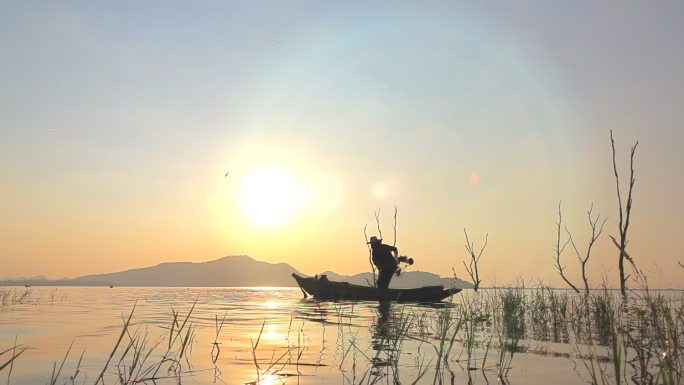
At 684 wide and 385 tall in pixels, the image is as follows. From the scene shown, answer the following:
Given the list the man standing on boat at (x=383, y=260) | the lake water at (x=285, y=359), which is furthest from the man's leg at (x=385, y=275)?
the lake water at (x=285, y=359)

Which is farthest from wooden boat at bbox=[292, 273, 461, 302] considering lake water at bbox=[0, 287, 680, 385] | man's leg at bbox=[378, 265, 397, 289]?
lake water at bbox=[0, 287, 680, 385]

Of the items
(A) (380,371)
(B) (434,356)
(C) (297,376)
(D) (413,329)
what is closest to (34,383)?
(C) (297,376)

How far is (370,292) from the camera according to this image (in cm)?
2380

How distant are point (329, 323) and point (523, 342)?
216 inches

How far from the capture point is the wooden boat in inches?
933

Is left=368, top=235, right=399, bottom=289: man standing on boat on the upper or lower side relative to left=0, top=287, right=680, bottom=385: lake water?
upper

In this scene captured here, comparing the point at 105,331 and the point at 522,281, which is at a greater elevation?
the point at 522,281

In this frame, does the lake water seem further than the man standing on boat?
No

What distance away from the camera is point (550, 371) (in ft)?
21.9

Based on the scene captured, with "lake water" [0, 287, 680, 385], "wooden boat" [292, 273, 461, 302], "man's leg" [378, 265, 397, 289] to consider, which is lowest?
"lake water" [0, 287, 680, 385]

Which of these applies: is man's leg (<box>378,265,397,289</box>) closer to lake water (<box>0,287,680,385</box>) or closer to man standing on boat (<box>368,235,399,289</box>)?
man standing on boat (<box>368,235,399,289</box>)

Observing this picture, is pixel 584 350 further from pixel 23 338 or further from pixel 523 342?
pixel 23 338

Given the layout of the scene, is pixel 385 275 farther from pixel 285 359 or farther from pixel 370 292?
pixel 285 359

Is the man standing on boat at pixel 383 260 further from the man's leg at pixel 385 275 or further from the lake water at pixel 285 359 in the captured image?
the lake water at pixel 285 359
